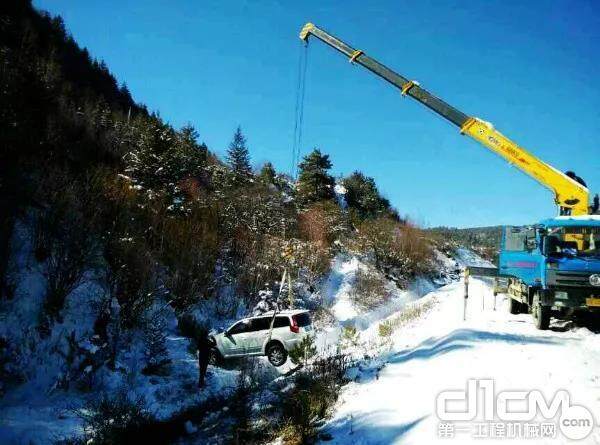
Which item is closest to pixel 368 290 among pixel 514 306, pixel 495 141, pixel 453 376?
pixel 514 306

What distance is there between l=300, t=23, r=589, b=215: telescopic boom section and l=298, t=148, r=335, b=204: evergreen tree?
2595 cm

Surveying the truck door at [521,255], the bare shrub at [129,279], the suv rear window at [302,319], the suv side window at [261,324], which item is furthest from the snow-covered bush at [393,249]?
the bare shrub at [129,279]

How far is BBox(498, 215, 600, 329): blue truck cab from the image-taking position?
9.94m

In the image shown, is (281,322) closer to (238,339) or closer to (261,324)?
(261,324)

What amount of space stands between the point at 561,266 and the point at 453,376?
533cm

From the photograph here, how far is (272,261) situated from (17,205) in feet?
52.6

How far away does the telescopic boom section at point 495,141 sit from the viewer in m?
12.0

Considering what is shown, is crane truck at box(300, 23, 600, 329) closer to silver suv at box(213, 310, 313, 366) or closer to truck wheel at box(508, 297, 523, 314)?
truck wheel at box(508, 297, 523, 314)

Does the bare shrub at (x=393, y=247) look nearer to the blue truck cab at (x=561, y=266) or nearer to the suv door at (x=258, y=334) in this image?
the suv door at (x=258, y=334)

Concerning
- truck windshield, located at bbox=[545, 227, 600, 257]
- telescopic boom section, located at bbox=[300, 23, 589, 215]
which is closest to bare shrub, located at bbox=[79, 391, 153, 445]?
truck windshield, located at bbox=[545, 227, 600, 257]

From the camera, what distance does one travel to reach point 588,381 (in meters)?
6.62

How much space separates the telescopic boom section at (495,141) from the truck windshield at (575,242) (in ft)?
5.05

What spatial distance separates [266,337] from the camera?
1477 centimetres

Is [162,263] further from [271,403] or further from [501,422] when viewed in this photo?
[501,422]
